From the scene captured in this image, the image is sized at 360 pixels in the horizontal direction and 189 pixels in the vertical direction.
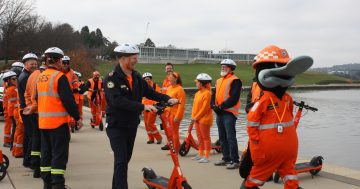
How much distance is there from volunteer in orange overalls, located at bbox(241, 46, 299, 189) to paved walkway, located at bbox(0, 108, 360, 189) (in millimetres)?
2076

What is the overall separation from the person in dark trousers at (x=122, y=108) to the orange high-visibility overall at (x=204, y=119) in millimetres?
3204

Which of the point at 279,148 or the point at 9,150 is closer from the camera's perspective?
the point at 279,148

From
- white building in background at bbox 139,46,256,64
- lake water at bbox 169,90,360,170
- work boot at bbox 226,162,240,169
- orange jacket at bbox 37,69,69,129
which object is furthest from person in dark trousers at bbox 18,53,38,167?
white building in background at bbox 139,46,256,64

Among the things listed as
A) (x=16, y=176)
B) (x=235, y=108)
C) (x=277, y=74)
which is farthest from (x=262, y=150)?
(x=16, y=176)

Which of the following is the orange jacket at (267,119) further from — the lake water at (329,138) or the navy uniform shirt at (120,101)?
the lake water at (329,138)

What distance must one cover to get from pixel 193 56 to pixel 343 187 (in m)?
144

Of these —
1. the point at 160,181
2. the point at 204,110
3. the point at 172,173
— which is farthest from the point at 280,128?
the point at 204,110

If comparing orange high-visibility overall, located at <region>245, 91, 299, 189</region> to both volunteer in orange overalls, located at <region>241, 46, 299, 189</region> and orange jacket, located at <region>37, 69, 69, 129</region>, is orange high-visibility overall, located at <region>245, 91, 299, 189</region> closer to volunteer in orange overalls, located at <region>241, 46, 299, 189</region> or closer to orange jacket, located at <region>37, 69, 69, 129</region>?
volunteer in orange overalls, located at <region>241, 46, 299, 189</region>

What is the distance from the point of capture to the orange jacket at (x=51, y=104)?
646 centimetres

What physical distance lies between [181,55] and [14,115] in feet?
441

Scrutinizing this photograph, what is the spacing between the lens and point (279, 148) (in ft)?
16.2

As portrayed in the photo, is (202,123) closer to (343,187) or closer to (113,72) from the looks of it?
(343,187)

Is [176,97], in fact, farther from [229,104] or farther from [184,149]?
[229,104]

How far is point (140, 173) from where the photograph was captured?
8.16m
